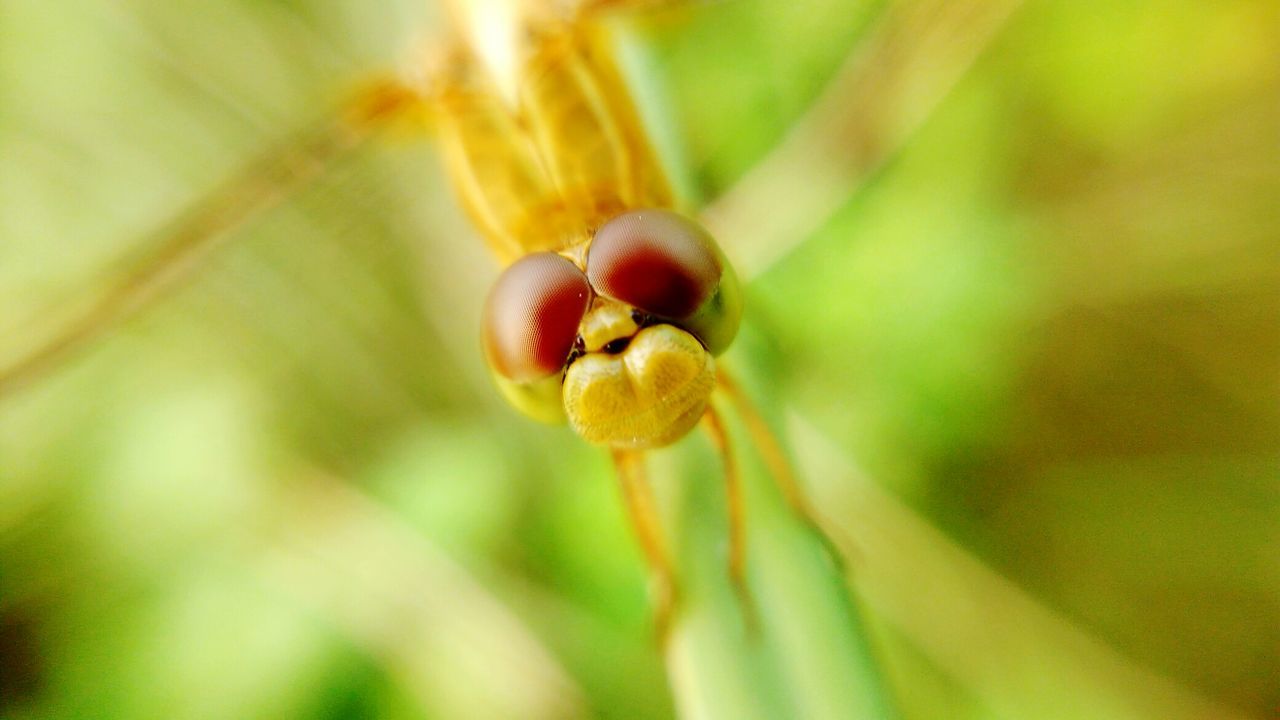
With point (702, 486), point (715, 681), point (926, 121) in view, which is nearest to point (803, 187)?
point (926, 121)

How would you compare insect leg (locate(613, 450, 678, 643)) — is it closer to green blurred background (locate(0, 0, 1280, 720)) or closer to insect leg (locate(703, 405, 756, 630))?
insect leg (locate(703, 405, 756, 630))

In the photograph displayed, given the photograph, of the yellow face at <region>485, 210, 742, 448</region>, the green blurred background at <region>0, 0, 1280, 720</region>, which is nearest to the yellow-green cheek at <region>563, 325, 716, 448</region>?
the yellow face at <region>485, 210, 742, 448</region>

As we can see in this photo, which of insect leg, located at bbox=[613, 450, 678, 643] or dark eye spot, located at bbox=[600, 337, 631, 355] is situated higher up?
dark eye spot, located at bbox=[600, 337, 631, 355]

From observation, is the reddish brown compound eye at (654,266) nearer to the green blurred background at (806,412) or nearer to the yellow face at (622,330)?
the yellow face at (622,330)

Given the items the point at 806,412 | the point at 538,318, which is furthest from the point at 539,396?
the point at 806,412

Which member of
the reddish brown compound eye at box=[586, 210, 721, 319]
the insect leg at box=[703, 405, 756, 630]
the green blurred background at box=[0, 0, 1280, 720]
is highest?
the green blurred background at box=[0, 0, 1280, 720]

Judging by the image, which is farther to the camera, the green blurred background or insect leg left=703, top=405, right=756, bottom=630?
the green blurred background
